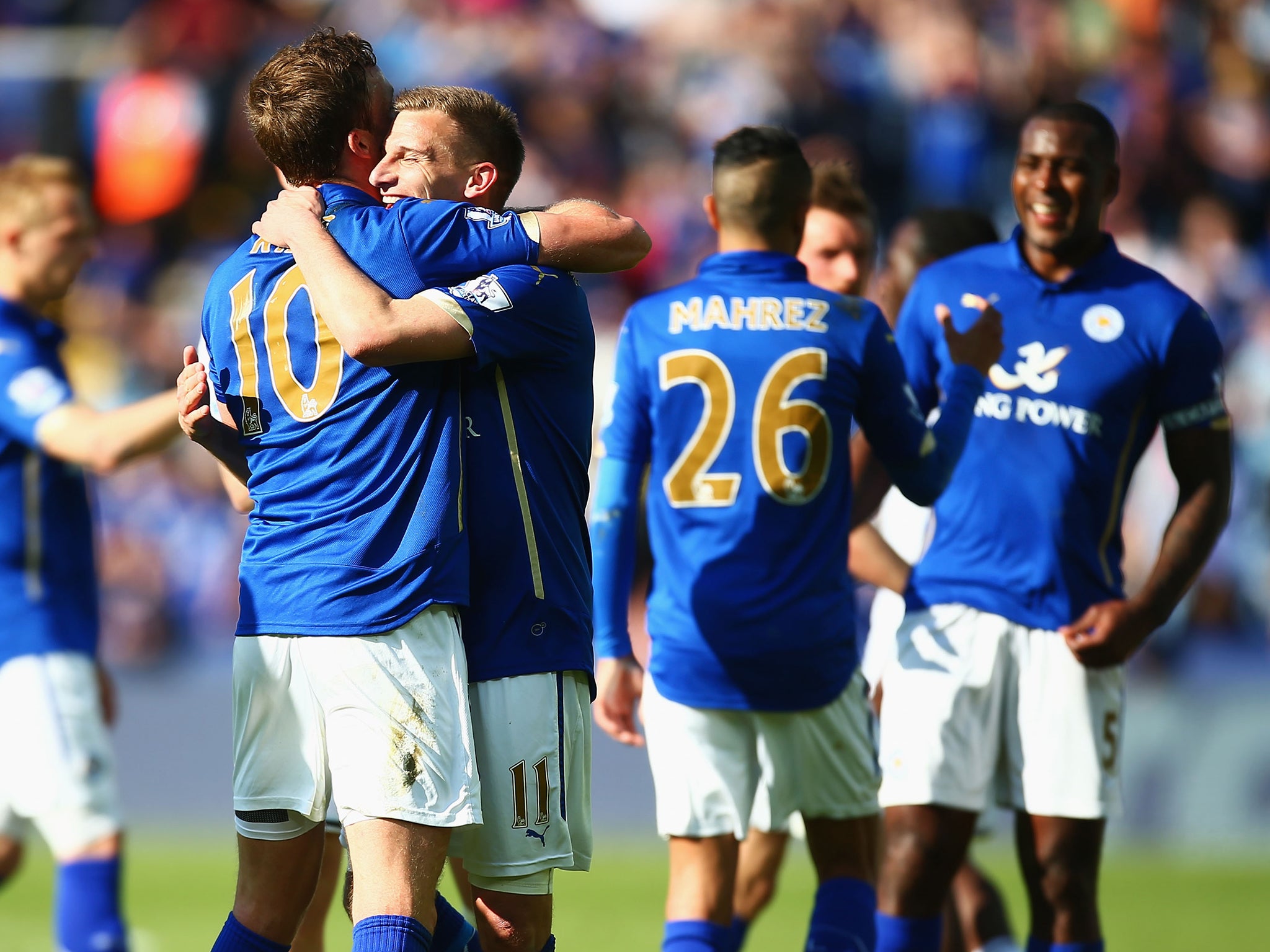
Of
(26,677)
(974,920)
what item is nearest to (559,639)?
(26,677)

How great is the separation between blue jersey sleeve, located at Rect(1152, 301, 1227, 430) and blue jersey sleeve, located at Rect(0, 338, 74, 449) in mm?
3197

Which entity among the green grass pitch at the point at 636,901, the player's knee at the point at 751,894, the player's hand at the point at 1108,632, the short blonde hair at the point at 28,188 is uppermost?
the short blonde hair at the point at 28,188

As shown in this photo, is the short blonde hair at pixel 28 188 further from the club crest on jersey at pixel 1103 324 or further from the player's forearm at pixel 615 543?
the club crest on jersey at pixel 1103 324

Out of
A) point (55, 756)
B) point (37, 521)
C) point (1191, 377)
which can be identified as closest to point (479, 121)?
point (1191, 377)

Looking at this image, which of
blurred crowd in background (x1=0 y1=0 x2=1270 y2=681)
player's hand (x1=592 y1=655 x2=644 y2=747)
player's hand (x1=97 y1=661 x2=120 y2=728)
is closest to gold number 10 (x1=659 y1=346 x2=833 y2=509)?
player's hand (x1=592 y1=655 x2=644 y2=747)

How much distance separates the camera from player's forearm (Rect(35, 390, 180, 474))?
14.5 feet

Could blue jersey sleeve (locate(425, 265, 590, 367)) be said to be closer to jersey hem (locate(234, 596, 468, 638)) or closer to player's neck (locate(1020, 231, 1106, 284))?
jersey hem (locate(234, 596, 468, 638))

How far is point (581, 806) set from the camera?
10.6ft

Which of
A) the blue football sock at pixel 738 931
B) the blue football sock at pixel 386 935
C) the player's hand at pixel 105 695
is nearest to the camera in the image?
the blue football sock at pixel 386 935

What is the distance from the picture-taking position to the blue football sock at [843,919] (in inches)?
158

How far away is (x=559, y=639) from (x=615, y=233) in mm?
835

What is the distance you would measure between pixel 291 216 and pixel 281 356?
0.91 feet

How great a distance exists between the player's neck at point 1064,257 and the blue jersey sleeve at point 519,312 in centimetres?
186

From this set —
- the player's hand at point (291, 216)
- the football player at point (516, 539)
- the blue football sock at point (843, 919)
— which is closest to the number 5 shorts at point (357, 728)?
the football player at point (516, 539)
